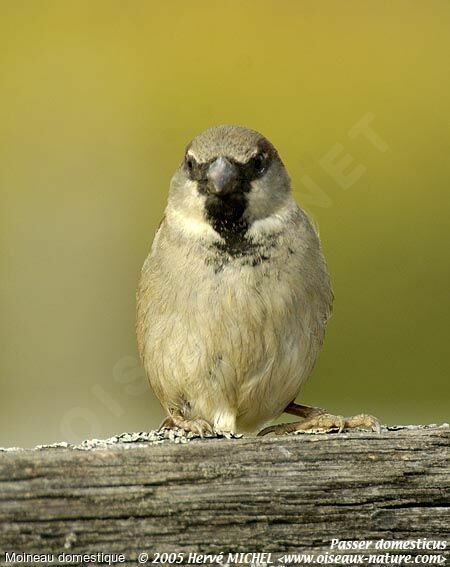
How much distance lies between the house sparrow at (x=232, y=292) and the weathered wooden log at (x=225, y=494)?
681 millimetres

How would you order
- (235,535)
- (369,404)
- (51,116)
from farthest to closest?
(51,116)
(369,404)
(235,535)

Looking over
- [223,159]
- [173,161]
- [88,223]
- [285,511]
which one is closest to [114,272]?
[88,223]

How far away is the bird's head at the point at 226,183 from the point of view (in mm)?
2709

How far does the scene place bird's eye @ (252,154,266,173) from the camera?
279 centimetres

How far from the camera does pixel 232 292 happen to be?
2.71 m

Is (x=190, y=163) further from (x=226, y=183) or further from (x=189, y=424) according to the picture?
(x=189, y=424)

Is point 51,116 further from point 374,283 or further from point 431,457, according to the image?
point 431,457

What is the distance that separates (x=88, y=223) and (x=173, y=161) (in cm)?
35

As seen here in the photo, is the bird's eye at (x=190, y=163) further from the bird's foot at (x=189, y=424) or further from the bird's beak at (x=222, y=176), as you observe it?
the bird's foot at (x=189, y=424)

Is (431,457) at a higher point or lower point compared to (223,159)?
lower

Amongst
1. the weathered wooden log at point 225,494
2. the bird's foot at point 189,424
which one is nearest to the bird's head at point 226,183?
the bird's foot at point 189,424

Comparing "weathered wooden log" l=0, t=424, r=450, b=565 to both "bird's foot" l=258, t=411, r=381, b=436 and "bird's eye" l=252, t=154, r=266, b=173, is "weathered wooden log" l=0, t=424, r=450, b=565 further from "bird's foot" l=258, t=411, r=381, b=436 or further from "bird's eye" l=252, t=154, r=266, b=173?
"bird's eye" l=252, t=154, r=266, b=173

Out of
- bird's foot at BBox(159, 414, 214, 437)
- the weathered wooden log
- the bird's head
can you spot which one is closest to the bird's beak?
the bird's head

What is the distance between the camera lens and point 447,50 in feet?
12.2
